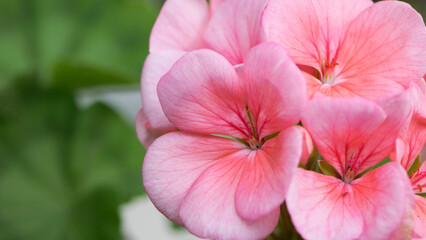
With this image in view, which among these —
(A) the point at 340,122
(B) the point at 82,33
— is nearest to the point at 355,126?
(A) the point at 340,122

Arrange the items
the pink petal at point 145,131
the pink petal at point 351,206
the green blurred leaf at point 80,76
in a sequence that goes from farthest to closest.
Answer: the green blurred leaf at point 80,76 < the pink petal at point 145,131 < the pink petal at point 351,206

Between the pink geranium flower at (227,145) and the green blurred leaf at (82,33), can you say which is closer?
the pink geranium flower at (227,145)

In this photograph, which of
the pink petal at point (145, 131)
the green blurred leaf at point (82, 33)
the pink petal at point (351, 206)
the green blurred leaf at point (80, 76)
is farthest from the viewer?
the green blurred leaf at point (82, 33)

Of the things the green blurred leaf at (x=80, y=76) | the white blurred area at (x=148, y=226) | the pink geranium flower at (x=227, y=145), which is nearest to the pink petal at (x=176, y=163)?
the pink geranium flower at (x=227, y=145)

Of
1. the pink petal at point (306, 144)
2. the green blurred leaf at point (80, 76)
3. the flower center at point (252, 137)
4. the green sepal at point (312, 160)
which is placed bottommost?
the green blurred leaf at point (80, 76)

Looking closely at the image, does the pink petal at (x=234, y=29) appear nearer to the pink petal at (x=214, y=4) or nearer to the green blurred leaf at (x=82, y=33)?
the pink petal at (x=214, y=4)

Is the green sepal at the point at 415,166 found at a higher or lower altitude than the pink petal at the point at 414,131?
lower

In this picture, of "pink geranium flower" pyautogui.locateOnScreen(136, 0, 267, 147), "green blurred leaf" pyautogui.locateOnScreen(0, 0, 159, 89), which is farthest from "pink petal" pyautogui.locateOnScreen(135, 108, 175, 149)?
"green blurred leaf" pyautogui.locateOnScreen(0, 0, 159, 89)
